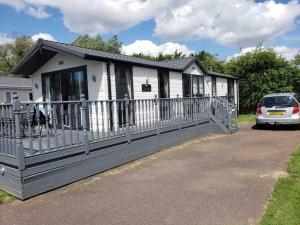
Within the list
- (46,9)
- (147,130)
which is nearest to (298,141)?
(147,130)

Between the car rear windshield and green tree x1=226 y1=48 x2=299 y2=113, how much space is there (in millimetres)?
8284

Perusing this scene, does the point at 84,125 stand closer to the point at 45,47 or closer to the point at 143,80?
the point at 45,47

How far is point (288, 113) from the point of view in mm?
11758

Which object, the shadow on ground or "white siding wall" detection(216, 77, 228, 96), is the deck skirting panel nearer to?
the shadow on ground

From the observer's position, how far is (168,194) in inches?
196

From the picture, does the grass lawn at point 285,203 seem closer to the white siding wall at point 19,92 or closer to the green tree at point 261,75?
the green tree at point 261,75

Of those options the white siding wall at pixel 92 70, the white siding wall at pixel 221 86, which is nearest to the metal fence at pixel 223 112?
the white siding wall at pixel 92 70

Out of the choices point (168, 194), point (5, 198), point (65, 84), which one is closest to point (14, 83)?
point (65, 84)

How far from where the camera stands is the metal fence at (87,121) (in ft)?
17.5

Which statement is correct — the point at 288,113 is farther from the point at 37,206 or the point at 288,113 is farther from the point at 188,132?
the point at 37,206

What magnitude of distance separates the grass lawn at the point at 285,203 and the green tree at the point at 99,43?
40976 mm

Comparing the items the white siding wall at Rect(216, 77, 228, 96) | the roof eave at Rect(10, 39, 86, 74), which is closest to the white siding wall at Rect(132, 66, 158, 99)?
the roof eave at Rect(10, 39, 86, 74)

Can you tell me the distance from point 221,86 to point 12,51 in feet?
118

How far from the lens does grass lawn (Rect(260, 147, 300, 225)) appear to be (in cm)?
373
